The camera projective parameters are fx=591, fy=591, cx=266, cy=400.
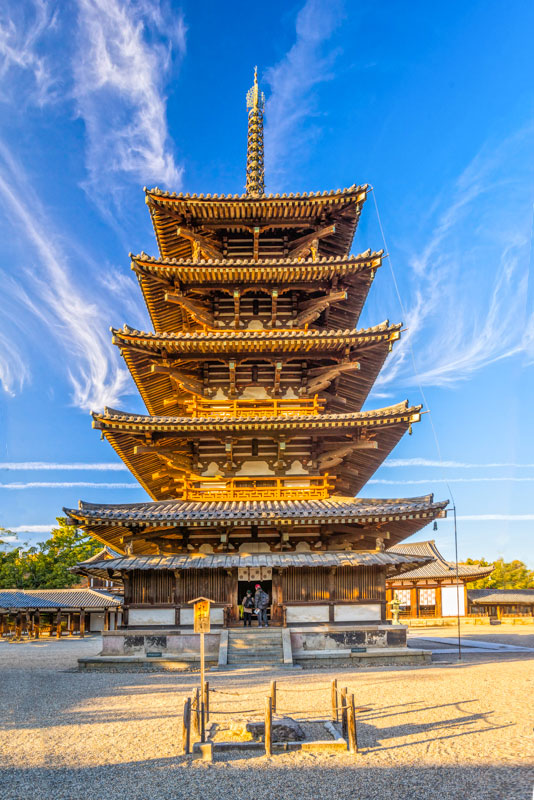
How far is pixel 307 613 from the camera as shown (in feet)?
64.7

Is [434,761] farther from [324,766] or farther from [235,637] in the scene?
[235,637]

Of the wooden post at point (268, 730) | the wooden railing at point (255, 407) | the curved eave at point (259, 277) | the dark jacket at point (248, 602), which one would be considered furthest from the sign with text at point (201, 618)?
the curved eave at point (259, 277)

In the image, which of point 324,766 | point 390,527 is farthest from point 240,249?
point 324,766

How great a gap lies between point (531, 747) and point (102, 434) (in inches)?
636

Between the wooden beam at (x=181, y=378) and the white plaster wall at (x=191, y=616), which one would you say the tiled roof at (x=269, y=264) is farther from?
the white plaster wall at (x=191, y=616)

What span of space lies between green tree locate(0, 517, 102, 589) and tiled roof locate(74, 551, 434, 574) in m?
47.6

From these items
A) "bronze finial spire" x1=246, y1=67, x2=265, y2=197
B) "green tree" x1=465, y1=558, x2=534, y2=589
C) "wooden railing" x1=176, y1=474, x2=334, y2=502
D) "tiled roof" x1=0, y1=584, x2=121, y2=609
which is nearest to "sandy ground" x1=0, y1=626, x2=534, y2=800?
"wooden railing" x1=176, y1=474, x2=334, y2=502

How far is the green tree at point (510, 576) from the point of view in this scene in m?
89.6

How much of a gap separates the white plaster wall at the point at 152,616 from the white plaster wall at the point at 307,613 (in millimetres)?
3935

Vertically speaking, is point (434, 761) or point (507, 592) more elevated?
point (434, 761)

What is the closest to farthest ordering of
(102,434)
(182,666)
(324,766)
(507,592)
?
(324,766) → (182,666) → (102,434) → (507,592)

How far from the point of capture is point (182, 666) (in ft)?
60.6

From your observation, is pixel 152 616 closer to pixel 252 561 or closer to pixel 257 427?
pixel 252 561

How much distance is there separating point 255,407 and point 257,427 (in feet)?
6.16
